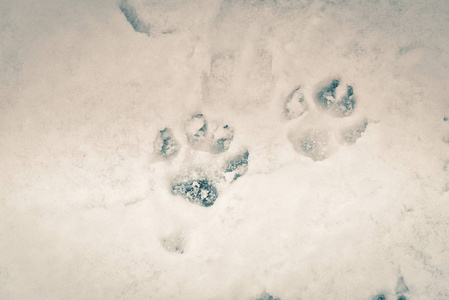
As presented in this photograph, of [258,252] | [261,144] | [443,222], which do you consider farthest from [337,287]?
[261,144]

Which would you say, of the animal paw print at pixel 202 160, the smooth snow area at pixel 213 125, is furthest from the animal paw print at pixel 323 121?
the animal paw print at pixel 202 160

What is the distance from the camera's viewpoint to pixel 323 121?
163 cm

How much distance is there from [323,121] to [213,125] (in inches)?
25.4

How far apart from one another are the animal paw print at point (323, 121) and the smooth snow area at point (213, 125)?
0.01 metres

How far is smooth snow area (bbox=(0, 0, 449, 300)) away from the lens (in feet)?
5.32

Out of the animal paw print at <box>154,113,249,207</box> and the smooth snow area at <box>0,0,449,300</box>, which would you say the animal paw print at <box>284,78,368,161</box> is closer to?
the smooth snow area at <box>0,0,449,300</box>

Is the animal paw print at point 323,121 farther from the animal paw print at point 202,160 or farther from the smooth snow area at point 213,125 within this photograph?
the animal paw print at point 202,160

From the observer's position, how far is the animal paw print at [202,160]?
162cm

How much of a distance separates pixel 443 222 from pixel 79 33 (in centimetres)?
245

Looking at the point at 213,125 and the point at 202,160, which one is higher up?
the point at 213,125

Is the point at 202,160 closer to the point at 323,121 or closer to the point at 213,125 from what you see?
the point at 213,125

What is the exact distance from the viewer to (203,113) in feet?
5.34

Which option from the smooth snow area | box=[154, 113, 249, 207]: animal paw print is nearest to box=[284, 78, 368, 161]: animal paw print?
the smooth snow area

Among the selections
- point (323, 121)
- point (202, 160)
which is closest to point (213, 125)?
point (202, 160)
